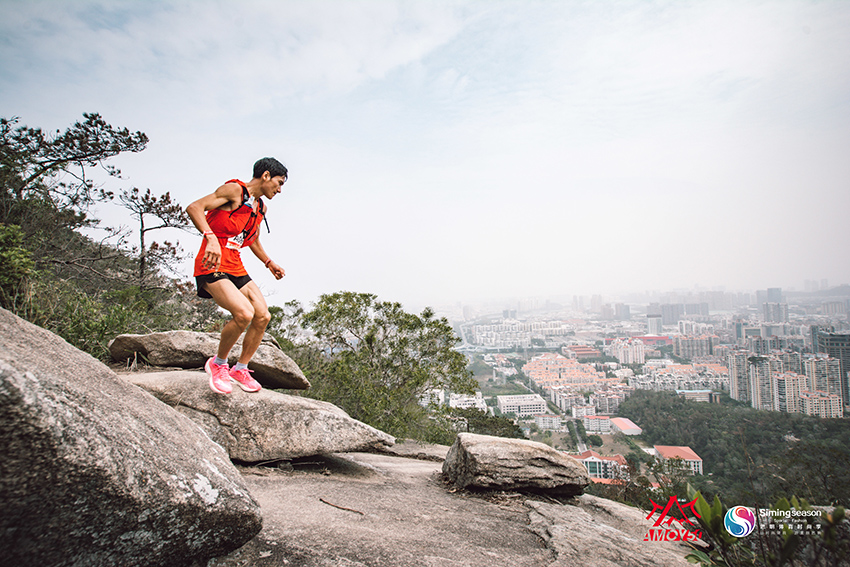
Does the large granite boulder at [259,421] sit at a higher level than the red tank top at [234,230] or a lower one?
lower

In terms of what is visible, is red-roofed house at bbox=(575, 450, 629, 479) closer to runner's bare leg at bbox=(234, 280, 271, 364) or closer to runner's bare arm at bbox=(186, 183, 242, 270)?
runner's bare leg at bbox=(234, 280, 271, 364)

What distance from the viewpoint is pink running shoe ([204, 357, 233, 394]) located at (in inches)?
169

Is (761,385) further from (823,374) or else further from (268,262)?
(268,262)

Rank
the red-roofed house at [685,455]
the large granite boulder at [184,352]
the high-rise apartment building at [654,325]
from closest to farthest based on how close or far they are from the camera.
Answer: the large granite boulder at [184,352], the red-roofed house at [685,455], the high-rise apartment building at [654,325]

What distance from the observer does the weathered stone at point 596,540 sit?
9.27 feet

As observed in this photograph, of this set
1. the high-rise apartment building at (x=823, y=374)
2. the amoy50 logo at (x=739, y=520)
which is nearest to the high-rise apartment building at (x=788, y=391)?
the high-rise apartment building at (x=823, y=374)

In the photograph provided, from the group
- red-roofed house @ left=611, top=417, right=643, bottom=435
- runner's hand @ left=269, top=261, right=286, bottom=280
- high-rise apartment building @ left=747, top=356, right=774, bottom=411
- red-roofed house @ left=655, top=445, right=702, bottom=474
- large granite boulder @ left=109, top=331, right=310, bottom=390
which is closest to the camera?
runner's hand @ left=269, top=261, right=286, bottom=280

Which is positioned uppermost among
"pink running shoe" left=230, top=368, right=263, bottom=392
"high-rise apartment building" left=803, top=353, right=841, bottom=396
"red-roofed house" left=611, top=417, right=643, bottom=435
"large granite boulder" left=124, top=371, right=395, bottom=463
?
"pink running shoe" left=230, top=368, right=263, bottom=392

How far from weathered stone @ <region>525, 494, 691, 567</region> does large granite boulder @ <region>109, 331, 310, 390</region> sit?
135 inches

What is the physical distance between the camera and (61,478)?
4.82 feet

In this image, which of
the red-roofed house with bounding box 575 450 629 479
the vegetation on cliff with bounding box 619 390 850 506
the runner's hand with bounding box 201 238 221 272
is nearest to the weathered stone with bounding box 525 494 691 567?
the vegetation on cliff with bounding box 619 390 850 506

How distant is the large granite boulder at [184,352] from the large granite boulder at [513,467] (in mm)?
2530

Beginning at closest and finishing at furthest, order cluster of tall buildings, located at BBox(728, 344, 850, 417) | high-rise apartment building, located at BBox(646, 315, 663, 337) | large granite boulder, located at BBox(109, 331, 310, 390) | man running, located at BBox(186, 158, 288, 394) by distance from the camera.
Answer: man running, located at BBox(186, 158, 288, 394), large granite boulder, located at BBox(109, 331, 310, 390), cluster of tall buildings, located at BBox(728, 344, 850, 417), high-rise apartment building, located at BBox(646, 315, 663, 337)

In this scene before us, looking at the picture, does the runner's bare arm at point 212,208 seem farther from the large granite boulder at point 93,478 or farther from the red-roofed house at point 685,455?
the red-roofed house at point 685,455
